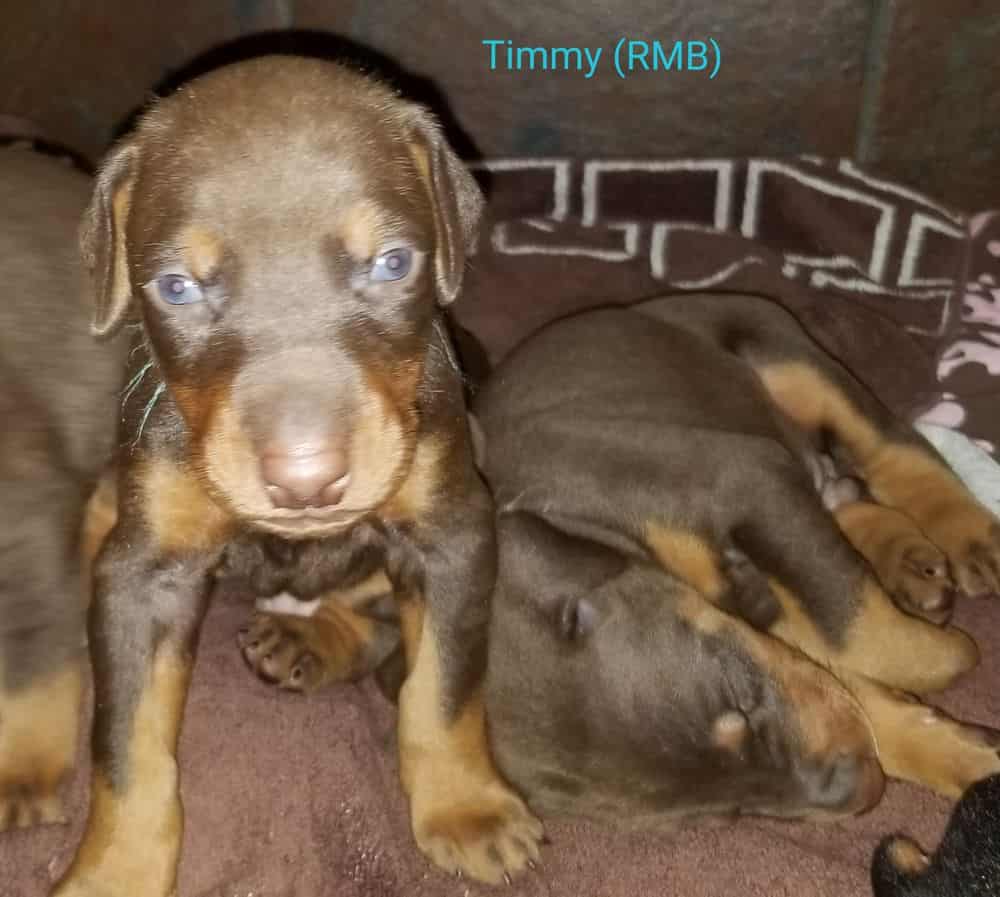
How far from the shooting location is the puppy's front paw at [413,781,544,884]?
2.75 metres

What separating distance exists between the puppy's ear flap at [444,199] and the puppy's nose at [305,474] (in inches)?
23.2

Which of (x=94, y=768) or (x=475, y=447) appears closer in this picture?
(x=94, y=768)

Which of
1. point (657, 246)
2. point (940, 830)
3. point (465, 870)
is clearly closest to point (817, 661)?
point (940, 830)

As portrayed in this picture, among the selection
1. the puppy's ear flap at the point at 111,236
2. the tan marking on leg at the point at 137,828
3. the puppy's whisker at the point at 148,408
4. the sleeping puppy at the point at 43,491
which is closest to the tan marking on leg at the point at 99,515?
the sleeping puppy at the point at 43,491

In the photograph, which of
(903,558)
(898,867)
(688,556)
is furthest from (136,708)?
(903,558)

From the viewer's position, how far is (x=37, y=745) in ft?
9.71

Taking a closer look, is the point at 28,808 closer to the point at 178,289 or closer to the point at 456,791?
the point at 456,791

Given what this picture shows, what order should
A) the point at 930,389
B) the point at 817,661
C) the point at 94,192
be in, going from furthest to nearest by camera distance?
the point at 930,389
the point at 817,661
the point at 94,192

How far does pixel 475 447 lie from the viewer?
11.0 ft

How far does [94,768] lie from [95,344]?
1.07 m

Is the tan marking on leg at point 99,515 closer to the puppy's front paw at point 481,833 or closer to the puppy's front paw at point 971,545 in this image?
the puppy's front paw at point 481,833

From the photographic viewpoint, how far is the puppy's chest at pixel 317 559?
9.52 ft

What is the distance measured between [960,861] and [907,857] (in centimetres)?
20

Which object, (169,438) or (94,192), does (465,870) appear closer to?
(169,438)
